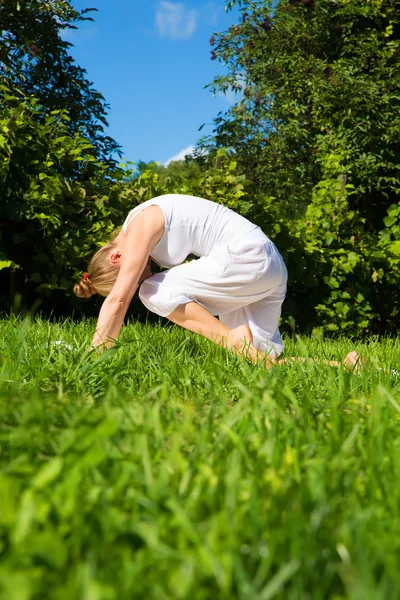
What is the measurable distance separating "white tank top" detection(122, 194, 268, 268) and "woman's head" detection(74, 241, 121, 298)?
0.19 meters

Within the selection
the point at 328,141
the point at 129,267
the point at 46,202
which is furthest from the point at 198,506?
the point at 328,141

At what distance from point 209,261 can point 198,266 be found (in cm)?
8

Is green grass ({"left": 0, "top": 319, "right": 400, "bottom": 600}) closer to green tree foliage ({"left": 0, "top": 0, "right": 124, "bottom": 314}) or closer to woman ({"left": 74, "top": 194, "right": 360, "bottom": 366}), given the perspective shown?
woman ({"left": 74, "top": 194, "right": 360, "bottom": 366})

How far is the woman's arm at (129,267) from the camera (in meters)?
3.41

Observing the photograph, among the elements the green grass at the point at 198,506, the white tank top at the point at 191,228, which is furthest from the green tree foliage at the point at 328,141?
the green grass at the point at 198,506

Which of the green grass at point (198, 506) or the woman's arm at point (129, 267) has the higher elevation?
the green grass at point (198, 506)

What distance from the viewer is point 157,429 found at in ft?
4.57

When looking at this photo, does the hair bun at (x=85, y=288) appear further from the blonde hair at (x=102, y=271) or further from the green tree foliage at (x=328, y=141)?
the green tree foliage at (x=328, y=141)

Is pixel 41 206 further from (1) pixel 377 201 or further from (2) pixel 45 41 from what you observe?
(2) pixel 45 41

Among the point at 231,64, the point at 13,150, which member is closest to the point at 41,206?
the point at 13,150

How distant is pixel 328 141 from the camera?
9.86 m

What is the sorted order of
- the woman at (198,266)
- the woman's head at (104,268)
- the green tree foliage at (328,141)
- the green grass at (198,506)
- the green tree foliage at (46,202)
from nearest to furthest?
the green grass at (198,506) → the woman at (198,266) → the woman's head at (104,268) → the green tree foliage at (46,202) → the green tree foliage at (328,141)

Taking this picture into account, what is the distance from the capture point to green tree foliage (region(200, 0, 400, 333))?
659 cm

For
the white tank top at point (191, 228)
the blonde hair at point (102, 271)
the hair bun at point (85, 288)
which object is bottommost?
the hair bun at point (85, 288)
